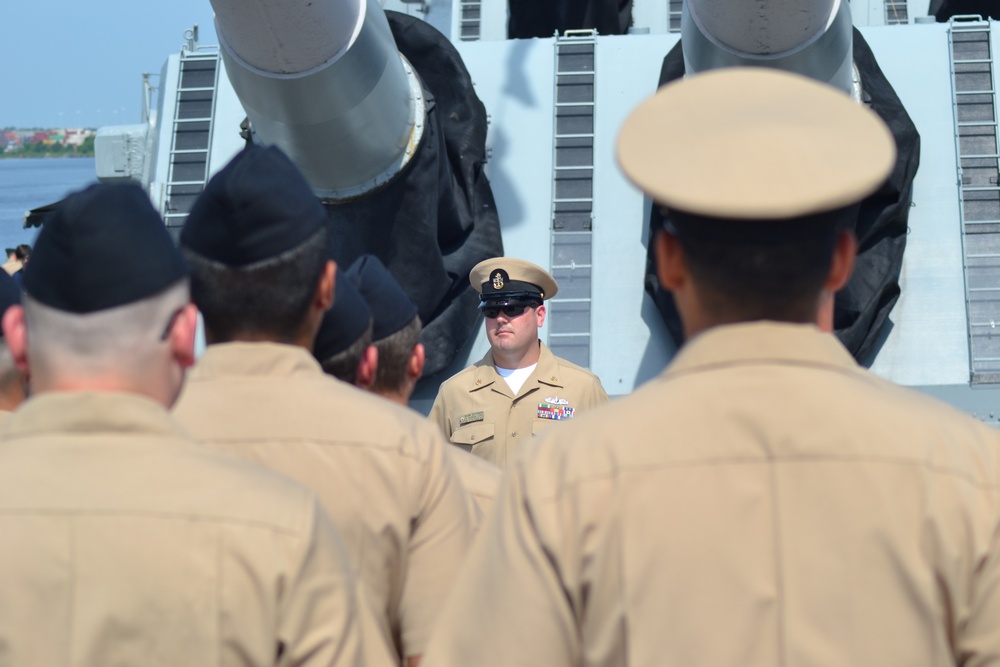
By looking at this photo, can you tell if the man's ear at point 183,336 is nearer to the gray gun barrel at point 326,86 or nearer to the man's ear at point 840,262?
the man's ear at point 840,262

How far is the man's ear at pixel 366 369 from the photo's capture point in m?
2.41

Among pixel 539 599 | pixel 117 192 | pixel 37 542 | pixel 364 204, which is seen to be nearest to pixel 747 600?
pixel 539 599

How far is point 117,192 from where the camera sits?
162 centimetres

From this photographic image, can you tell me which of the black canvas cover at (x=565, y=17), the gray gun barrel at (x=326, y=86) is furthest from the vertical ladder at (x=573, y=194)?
the gray gun barrel at (x=326, y=86)

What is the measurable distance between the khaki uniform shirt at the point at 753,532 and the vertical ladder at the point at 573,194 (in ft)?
12.9

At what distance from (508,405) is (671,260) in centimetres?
322

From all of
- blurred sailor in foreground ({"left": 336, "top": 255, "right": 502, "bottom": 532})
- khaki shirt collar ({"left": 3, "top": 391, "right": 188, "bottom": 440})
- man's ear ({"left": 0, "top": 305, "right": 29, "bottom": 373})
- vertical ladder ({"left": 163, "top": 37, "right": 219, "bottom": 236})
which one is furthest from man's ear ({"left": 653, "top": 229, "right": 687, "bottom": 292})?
vertical ladder ({"left": 163, "top": 37, "right": 219, "bottom": 236})

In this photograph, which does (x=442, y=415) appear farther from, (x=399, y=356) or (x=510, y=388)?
(x=399, y=356)

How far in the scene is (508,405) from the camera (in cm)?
468

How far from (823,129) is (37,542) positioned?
922 mm

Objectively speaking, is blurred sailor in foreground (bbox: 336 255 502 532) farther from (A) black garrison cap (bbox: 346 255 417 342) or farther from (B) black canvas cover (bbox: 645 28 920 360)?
(B) black canvas cover (bbox: 645 28 920 360)

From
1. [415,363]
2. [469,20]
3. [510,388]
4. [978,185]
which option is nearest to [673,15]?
[469,20]

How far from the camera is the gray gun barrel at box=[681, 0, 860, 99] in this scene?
14.1ft

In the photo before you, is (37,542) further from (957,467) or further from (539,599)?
(957,467)
